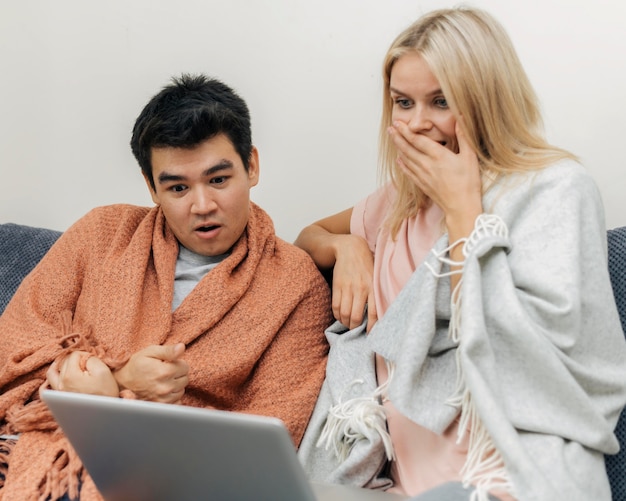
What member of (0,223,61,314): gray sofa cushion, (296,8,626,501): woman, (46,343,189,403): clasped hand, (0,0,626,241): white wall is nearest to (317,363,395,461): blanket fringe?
(296,8,626,501): woman

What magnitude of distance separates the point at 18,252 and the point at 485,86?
123cm

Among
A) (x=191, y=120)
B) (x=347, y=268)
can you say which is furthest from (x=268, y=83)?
(x=347, y=268)

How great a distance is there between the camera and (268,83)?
2.09 m

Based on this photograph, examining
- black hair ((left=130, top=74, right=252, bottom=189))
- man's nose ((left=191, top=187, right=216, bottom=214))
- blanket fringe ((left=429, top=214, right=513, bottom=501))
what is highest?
black hair ((left=130, top=74, right=252, bottom=189))

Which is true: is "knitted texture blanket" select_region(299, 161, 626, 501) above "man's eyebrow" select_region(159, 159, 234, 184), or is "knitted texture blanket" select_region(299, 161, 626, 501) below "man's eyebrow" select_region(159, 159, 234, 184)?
below

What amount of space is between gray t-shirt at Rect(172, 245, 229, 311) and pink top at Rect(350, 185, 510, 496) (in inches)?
12.5

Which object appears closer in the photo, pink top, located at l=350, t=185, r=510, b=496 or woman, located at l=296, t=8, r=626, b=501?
woman, located at l=296, t=8, r=626, b=501

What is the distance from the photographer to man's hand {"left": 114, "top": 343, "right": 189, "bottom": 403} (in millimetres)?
1452

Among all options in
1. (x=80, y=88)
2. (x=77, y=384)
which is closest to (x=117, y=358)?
(x=77, y=384)

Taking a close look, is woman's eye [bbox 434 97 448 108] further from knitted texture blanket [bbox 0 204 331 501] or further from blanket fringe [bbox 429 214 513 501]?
knitted texture blanket [bbox 0 204 331 501]

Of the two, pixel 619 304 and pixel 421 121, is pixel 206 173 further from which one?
pixel 619 304

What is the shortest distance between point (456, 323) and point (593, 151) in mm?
633

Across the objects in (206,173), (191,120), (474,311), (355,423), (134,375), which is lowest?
(355,423)

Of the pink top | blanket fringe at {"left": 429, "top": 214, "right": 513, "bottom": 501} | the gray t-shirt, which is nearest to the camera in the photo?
blanket fringe at {"left": 429, "top": 214, "right": 513, "bottom": 501}
